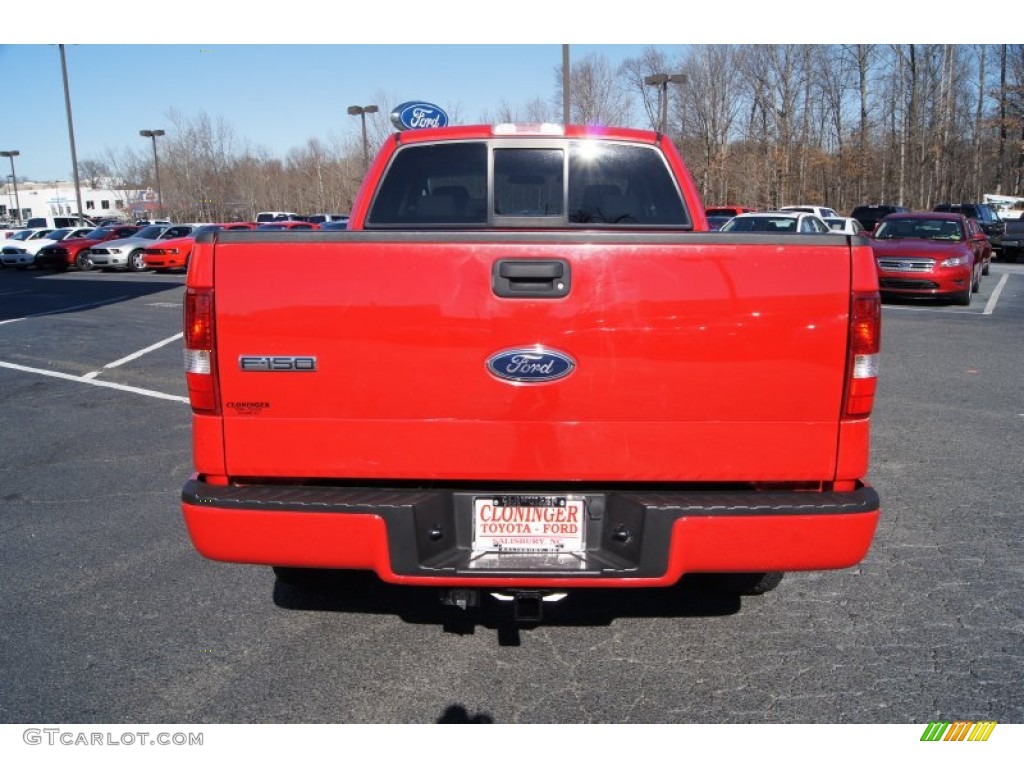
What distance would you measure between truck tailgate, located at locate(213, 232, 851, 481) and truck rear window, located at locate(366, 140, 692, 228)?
1.87 m

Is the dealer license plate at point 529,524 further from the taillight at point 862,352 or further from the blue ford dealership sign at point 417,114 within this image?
the blue ford dealership sign at point 417,114

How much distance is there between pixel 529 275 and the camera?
2543mm

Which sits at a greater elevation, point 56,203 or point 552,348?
point 56,203

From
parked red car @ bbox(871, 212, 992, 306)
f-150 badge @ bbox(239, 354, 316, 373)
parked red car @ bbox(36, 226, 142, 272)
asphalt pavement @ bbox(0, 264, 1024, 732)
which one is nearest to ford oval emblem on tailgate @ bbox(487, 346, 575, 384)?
f-150 badge @ bbox(239, 354, 316, 373)

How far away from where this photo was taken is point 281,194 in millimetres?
71625

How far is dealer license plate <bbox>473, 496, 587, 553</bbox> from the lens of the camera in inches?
106

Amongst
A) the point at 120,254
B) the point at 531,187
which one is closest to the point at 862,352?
the point at 531,187

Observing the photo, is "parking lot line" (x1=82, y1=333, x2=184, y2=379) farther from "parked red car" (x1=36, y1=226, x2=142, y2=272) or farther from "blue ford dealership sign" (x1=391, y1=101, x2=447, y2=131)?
"parked red car" (x1=36, y1=226, x2=142, y2=272)

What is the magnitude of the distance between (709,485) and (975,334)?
1077 cm

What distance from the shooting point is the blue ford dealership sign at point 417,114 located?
38.2 feet

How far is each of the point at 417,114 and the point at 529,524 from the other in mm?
10188

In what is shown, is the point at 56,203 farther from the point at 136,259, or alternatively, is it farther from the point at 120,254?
the point at 136,259

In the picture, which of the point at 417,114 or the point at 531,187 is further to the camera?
the point at 417,114

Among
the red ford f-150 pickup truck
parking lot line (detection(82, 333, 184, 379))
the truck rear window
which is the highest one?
the truck rear window
